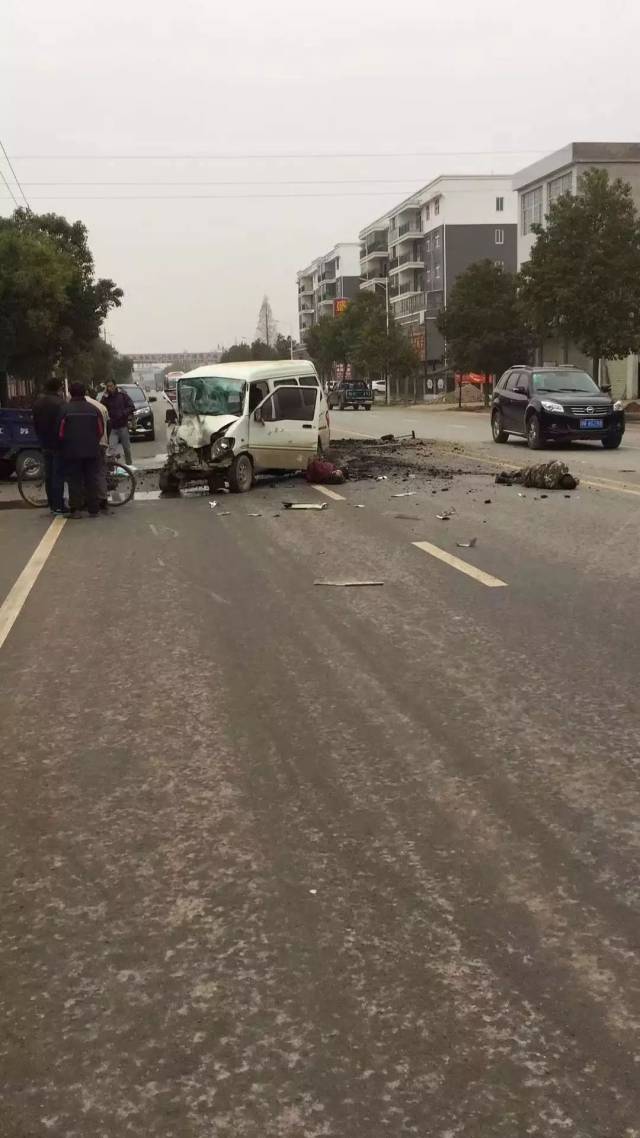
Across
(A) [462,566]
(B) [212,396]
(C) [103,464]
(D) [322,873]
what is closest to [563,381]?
(B) [212,396]

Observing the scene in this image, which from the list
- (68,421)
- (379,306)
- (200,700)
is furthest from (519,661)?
(379,306)

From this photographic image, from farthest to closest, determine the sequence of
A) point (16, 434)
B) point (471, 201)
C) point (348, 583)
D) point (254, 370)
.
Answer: point (471, 201), point (16, 434), point (254, 370), point (348, 583)

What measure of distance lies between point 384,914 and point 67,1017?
97 cm

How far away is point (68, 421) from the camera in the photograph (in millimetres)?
13219

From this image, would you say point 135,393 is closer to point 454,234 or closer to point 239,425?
point 239,425

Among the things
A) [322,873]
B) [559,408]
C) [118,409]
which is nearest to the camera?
[322,873]

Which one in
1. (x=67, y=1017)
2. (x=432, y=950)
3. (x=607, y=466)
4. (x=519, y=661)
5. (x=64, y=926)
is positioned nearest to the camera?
(x=67, y=1017)

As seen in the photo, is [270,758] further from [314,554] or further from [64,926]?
[314,554]

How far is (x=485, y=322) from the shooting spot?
58000mm

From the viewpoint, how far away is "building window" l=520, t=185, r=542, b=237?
58125mm

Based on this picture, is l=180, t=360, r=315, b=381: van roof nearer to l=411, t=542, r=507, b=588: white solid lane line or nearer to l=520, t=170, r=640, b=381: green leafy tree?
l=411, t=542, r=507, b=588: white solid lane line

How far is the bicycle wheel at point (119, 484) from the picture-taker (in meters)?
15.1

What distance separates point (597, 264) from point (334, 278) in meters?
114

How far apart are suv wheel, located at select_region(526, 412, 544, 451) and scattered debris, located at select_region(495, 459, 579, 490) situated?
6343mm
